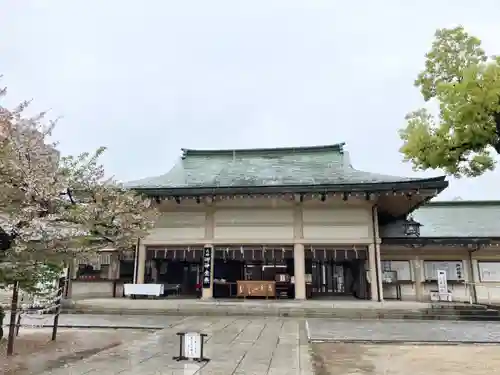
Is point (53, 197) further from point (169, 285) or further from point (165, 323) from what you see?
point (169, 285)

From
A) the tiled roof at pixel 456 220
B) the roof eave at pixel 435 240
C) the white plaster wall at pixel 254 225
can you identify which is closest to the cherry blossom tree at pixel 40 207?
the white plaster wall at pixel 254 225

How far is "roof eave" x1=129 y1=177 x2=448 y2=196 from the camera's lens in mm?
14484

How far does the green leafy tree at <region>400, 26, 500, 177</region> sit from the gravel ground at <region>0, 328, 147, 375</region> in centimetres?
699

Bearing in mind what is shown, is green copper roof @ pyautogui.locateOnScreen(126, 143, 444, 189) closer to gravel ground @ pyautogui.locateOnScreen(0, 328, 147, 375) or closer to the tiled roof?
the tiled roof

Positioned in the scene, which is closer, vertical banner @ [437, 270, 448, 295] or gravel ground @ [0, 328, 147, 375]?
gravel ground @ [0, 328, 147, 375]

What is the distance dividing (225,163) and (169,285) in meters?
6.65

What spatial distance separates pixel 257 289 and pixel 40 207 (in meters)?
10.5

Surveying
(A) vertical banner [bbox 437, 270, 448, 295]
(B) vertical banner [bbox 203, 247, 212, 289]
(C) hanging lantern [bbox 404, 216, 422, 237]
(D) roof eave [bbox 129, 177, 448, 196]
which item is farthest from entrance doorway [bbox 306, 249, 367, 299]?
(B) vertical banner [bbox 203, 247, 212, 289]

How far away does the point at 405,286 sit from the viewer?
56.9ft

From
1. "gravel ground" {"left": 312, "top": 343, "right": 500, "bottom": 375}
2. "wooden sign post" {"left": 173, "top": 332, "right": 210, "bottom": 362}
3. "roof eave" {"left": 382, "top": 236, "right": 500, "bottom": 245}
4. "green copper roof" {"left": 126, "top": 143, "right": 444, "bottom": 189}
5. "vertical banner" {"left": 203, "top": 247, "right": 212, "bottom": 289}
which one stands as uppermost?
"green copper roof" {"left": 126, "top": 143, "right": 444, "bottom": 189}

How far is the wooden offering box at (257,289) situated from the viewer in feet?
52.3

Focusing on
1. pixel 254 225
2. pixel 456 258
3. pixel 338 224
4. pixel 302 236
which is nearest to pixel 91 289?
pixel 254 225

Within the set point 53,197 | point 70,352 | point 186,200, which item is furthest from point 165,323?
point 186,200

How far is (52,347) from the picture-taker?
754 centimetres
